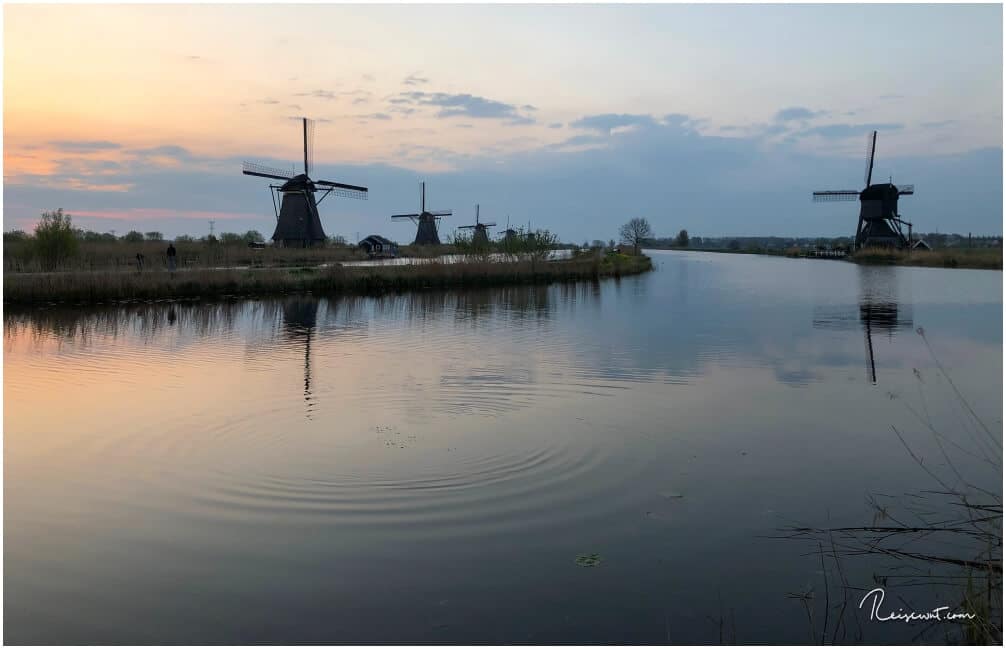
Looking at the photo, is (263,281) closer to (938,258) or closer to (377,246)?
(377,246)

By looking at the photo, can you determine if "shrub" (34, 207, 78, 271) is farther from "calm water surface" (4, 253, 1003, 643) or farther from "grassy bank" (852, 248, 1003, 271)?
"grassy bank" (852, 248, 1003, 271)

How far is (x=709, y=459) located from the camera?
18.7 ft

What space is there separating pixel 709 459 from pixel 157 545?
12.6ft

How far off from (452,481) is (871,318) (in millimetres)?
13212

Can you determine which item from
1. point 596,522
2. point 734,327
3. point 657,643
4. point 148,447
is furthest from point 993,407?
point 148,447

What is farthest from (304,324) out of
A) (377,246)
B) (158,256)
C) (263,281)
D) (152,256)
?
(377,246)

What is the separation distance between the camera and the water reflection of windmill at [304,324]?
8920 millimetres

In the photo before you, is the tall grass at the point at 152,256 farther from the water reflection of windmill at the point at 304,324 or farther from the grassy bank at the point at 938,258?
the grassy bank at the point at 938,258

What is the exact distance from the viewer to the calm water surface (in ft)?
11.5

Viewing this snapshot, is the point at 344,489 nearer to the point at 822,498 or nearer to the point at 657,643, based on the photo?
Answer: the point at 657,643

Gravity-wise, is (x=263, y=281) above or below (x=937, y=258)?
below

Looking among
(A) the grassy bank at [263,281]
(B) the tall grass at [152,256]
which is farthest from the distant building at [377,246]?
(A) the grassy bank at [263,281]

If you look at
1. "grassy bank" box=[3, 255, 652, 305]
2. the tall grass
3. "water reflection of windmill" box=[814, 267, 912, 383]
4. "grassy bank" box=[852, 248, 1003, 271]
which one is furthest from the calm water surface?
"grassy bank" box=[852, 248, 1003, 271]

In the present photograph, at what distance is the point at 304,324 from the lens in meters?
15.1
